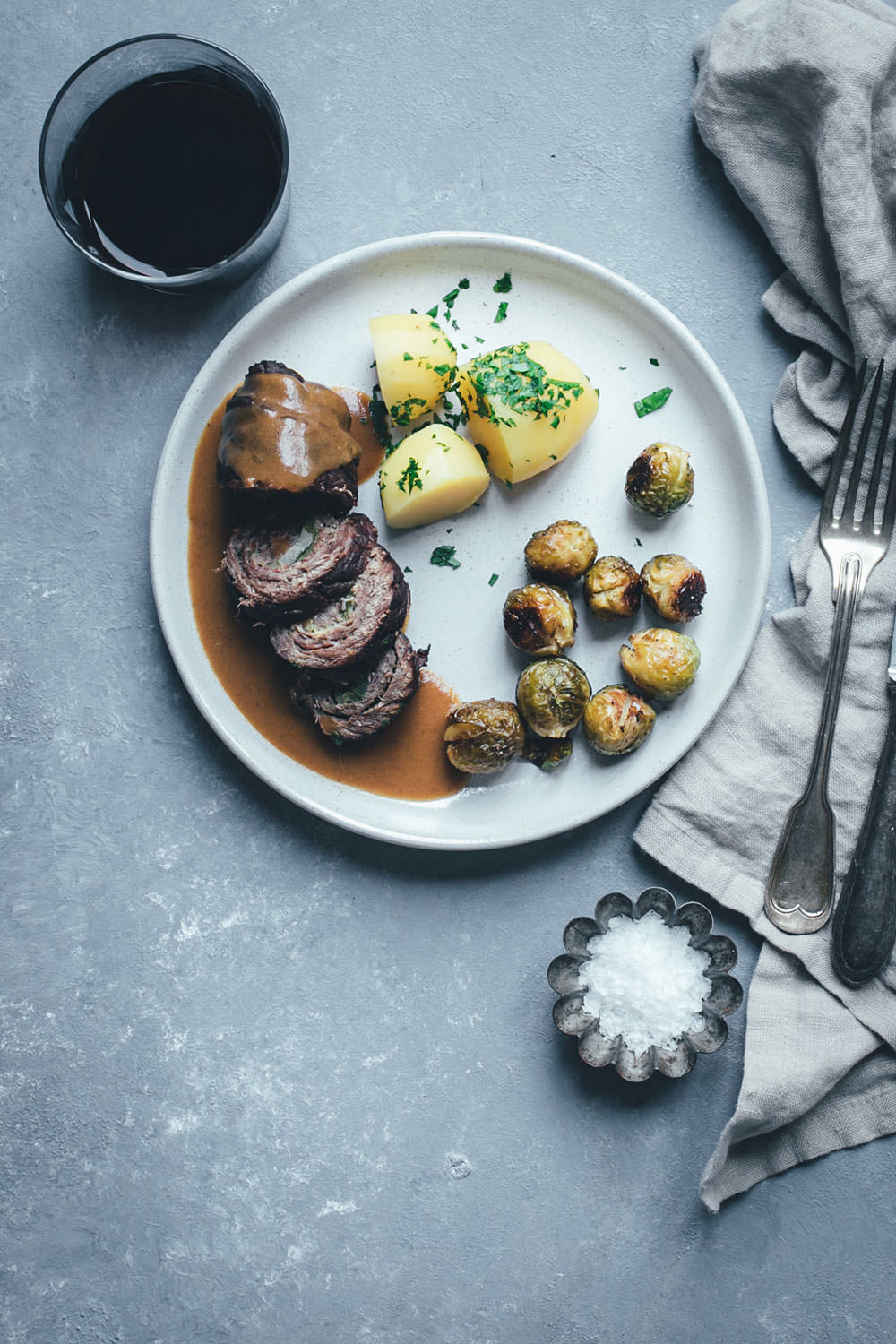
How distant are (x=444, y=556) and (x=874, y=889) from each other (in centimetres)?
161

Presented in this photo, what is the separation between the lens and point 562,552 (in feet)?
9.17

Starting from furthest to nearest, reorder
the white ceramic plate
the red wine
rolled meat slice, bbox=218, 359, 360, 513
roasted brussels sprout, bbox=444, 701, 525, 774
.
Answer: the white ceramic plate → roasted brussels sprout, bbox=444, 701, 525, 774 → the red wine → rolled meat slice, bbox=218, 359, 360, 513

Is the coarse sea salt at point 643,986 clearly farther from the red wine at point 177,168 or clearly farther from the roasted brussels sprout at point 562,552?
the red wine at point 177,168

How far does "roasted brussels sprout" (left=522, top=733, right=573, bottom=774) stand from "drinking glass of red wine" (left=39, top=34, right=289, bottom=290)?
1.59 m

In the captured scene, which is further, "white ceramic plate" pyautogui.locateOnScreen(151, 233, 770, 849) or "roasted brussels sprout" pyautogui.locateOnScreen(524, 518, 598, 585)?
"white ceramic plate" pyautogui.locateOnScreen(151, 233, 770, 849)

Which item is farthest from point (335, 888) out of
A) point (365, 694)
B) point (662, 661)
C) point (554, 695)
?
point (662, 661)

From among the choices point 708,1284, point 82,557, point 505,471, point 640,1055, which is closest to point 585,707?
point 505,471

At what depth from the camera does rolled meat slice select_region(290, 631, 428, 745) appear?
2.79m

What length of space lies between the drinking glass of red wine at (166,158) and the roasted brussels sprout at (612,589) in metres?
1.32

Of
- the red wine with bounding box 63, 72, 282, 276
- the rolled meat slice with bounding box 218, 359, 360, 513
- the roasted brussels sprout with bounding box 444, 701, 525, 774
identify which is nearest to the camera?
the rolled meat slice with bounding box 218, 359, 360, 513

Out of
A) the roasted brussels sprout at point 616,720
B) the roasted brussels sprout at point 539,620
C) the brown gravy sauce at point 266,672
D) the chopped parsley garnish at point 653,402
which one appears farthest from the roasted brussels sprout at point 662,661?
the chopped parsley garnish at point 653,402

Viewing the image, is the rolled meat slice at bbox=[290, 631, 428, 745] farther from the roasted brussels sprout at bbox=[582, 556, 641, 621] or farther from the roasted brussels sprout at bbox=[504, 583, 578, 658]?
the roasted brussels sprout at bbox=[582, 556, 641, 621]

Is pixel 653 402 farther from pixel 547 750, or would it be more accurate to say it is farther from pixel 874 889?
pixel 874 889

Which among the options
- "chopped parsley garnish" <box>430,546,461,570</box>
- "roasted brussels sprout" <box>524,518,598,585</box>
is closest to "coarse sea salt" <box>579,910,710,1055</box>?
"roasted brussels sprout" <box>524,518,598,585</box>
